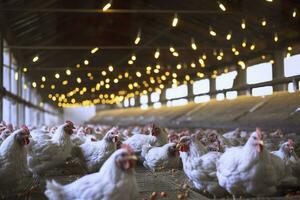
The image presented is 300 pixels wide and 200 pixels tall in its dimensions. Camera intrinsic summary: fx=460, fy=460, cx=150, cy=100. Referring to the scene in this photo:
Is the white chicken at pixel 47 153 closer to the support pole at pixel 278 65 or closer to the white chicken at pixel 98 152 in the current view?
the white chicken at pixel 98 152

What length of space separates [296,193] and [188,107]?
613 inches

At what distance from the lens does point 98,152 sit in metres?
8.01

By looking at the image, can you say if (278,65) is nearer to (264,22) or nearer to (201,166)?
(264,22)

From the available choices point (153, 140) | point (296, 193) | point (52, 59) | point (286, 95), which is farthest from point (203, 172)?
point (52, 59)

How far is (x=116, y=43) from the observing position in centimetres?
1903

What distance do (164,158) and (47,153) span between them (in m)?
2.03

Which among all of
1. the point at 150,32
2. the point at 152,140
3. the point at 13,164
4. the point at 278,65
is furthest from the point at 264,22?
the point at 13,164

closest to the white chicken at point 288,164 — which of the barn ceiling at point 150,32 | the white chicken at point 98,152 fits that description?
the white chicken at point 98,152

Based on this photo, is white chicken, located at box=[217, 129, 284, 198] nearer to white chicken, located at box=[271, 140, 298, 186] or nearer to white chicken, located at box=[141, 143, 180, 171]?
white chicken, located at box=[271, 140, 298, 186]

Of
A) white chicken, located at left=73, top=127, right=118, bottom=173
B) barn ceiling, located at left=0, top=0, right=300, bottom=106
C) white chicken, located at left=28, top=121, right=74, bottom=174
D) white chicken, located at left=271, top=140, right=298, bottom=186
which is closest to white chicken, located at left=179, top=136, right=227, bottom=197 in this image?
white chicken, located at left=271, top=140, right=298, bottom=186

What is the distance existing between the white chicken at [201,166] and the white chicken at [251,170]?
48cm

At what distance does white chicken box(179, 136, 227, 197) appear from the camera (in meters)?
6.04

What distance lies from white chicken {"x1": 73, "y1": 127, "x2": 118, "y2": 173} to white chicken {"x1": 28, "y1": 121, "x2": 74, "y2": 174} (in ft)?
1.11

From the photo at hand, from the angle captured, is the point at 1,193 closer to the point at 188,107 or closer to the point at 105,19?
the point at 105,19
